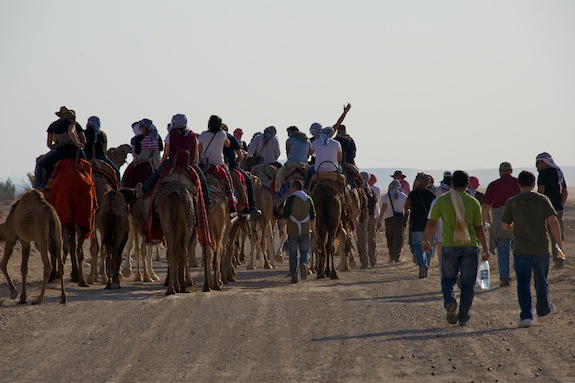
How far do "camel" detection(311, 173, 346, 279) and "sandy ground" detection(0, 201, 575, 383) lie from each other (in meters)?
1.91

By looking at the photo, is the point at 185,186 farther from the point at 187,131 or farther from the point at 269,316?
the point at 269,316

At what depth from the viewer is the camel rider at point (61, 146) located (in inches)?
798

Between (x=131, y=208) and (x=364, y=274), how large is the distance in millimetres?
4720

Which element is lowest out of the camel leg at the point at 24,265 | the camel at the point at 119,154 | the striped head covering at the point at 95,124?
the camel leg at the point at 24,265

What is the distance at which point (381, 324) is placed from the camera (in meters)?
14.5

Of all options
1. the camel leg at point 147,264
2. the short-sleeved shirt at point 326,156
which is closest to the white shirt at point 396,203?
the short-sleeved shirt at point 326,156

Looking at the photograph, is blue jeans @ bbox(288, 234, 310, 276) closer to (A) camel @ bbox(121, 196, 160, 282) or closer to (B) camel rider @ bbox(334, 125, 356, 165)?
(A) camel @ bbox(121, 196, 160, 282)

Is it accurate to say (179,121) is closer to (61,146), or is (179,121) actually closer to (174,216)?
(174,216)

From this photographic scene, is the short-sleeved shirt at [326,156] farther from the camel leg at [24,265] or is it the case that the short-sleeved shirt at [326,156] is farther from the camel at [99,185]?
the camel leg at [24,265]

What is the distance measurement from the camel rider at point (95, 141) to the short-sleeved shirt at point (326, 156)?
364cm

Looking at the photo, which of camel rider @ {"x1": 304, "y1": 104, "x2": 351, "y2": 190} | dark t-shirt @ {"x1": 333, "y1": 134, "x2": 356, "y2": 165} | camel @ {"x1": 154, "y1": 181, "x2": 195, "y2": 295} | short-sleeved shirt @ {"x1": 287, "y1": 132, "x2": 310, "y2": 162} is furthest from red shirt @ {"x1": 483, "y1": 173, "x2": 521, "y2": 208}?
camel @ {"x1": 154, "y1": 181, "x2": 195, "y2": 295}

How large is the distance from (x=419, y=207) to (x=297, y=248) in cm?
265

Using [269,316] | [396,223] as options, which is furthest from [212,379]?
[396,223]

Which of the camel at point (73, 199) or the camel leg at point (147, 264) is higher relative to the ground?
the camel at point (73, 199)
